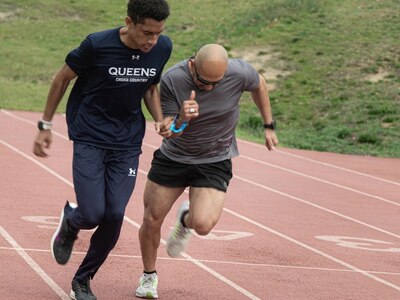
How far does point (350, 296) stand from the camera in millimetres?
7973

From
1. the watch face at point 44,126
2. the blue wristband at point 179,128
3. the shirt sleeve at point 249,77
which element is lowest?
the watch face at point 44,126

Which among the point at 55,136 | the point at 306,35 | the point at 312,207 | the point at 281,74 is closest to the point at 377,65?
the point at 281,74

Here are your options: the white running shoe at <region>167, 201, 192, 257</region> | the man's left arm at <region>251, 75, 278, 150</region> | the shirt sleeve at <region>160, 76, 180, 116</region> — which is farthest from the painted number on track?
the shirt sleeve at <region>160, 76, 180, 116</region>

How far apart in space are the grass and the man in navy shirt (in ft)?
53.2

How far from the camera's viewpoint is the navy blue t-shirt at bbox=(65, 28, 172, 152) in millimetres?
6508

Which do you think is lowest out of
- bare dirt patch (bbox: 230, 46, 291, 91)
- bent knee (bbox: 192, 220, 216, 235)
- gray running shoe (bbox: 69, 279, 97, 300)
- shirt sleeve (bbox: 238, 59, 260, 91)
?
bare dirt patch (bbox: 230, 46, 291, 91)

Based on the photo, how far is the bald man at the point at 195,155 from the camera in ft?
22.6

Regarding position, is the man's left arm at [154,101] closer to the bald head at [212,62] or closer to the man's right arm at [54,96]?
the bald head at [212,62]

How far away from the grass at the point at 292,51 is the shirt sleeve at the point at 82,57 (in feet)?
54.0

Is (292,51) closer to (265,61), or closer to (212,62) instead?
(265,61)

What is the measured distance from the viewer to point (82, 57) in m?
6.48

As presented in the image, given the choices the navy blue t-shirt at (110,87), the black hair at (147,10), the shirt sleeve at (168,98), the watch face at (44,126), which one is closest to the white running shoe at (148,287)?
the navy blue t-shirt at (110,87)

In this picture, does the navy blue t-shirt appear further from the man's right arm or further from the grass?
the grass

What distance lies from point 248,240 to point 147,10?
14.9 ft
